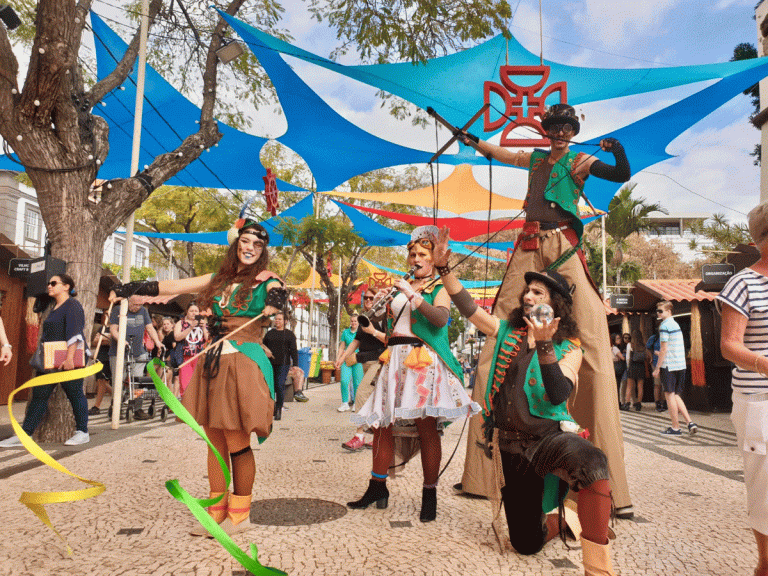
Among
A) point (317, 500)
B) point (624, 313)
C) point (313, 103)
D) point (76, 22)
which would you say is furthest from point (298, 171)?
point (317, 500)

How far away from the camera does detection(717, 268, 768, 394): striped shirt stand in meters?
2.37

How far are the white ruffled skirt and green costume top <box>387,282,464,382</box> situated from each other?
0.10 feet

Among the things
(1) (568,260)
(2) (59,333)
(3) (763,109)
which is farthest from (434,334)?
(3) (763,109)

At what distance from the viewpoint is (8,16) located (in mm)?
6344

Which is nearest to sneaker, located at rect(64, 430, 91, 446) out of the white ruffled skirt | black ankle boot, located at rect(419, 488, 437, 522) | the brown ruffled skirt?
the brown ruffled skirt

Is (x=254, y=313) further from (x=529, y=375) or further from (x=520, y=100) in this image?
(x=520, y=100)

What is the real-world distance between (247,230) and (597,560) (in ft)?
7.81

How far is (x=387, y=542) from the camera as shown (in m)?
2.94

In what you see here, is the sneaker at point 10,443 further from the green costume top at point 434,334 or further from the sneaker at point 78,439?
the green costume top at point 434,334

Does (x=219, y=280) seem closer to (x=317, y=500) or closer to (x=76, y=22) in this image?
(x=317, y=500)

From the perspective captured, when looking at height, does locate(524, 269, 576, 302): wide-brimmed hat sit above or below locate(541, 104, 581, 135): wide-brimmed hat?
below

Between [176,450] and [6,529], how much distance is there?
2582 millimetres

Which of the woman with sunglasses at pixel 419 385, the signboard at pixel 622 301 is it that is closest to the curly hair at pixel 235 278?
the woman with sunglasses at pixel 419 385

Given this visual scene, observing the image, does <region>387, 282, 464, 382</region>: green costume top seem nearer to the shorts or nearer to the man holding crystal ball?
the man holding crystal ball
